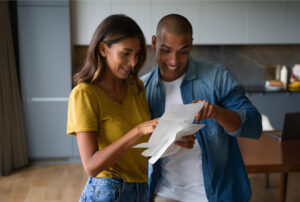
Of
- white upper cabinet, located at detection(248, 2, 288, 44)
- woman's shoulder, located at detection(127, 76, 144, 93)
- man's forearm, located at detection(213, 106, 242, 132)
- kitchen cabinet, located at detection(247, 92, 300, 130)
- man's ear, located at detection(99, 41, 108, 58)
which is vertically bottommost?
kitchen cabinet, located at detection(247, 92, 300, 130)

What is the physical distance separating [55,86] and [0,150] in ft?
3.55

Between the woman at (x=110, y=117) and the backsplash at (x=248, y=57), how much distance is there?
12.7 feet

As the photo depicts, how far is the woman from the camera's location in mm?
1118

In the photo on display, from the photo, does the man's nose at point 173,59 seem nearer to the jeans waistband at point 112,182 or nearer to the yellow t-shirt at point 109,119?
the yellow t-shirt at point 109,119

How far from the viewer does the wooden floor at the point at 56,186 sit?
11.1 feet

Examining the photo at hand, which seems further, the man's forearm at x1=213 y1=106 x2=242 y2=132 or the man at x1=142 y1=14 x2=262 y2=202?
the man at x1=142 y1=14 x2=262 y2=202

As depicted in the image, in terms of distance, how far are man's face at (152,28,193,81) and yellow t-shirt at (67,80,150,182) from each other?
0.80ft

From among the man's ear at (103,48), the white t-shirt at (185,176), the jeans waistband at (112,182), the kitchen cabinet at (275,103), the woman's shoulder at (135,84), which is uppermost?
the man's ear at (103,48)

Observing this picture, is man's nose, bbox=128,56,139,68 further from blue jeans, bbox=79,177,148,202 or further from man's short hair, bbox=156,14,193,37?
blue jeans, bbox=79,177,148,202

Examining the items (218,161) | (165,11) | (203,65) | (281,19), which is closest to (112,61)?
(203,65)

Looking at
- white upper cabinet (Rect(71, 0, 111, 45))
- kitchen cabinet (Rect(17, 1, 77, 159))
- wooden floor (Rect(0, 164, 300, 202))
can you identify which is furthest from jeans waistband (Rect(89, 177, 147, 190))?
white upper cabinet (Rect(71, 0, 111, 45))

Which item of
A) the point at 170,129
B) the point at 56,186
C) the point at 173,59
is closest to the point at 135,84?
the point at 173,59

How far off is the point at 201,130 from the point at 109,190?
53 centimetres

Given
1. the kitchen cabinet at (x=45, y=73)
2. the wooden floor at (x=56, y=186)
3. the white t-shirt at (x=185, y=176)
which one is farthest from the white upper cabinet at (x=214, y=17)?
the white t-shirt at (x=185, y=176)
